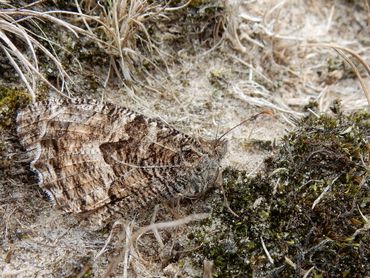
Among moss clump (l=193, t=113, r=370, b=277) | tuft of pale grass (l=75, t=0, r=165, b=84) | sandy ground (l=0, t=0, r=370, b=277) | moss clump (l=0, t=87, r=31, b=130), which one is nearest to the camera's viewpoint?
moss clump (l=193, t=113, r=370, b=277)

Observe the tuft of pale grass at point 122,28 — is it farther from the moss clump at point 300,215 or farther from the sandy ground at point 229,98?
the moss clump at point 300,215

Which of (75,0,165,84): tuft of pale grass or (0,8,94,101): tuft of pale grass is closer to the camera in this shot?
(0,8,94,101): tuft of pale grass

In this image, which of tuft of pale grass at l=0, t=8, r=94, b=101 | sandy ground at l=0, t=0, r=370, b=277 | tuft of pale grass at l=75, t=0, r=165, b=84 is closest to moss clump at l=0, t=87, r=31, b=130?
tuft of pale grass at l=0, t=8, r=94, b=101

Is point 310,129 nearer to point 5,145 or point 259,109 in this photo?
point 259,109

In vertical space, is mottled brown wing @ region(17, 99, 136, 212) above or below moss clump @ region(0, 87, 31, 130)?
below

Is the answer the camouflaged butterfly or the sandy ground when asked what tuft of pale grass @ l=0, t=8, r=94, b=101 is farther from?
the sandy ground

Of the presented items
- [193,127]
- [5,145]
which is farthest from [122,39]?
[5,145]

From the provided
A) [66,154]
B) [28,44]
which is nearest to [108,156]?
[66,154]
